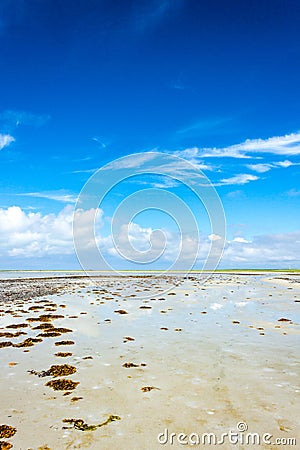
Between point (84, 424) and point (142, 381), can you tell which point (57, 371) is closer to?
point (142, 381)

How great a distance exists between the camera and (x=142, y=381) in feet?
30.3

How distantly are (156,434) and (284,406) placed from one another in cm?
327

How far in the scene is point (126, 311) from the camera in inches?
874

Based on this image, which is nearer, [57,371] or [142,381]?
[142,381]

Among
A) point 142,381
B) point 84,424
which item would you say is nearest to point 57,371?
point 142,381

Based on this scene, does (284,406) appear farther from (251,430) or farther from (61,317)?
(61,317)

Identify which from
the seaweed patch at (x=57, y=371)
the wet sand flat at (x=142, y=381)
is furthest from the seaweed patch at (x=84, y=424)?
the seaweed patch at (x=57, y=371)

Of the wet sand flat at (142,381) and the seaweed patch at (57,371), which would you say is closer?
the wet sand flat at (142,381)

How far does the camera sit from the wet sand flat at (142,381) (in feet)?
21.5

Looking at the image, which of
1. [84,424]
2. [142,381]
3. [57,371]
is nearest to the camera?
[84,424]

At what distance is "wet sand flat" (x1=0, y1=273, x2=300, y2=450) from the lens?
655 cm

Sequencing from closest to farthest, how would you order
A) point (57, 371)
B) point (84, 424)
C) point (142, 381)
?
point (84, 424) → point (142, 381) → point (57, 371)

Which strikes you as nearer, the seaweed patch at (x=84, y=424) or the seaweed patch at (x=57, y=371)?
the seaweed patch at (x=84, y=424)

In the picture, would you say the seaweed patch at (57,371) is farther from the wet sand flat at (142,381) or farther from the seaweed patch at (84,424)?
the seaweed patch at (84,424)
